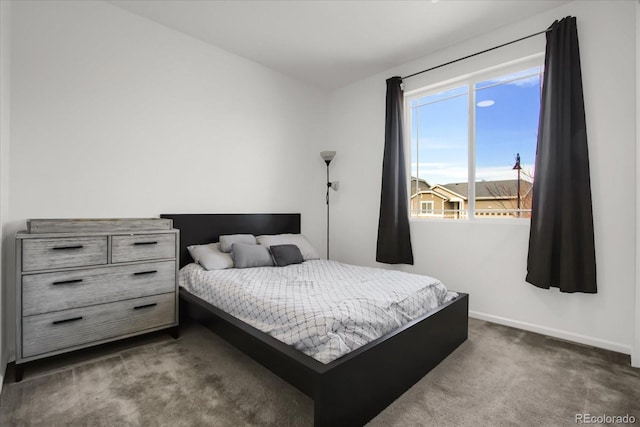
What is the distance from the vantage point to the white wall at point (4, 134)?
1.94m

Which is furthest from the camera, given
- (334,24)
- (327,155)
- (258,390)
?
(327,155)

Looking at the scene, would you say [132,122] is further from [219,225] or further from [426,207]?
[426,207]

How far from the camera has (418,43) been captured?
3250mm

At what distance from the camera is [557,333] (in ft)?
8.69

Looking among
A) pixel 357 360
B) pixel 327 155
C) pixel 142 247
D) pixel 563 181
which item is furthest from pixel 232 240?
pixel 563 181

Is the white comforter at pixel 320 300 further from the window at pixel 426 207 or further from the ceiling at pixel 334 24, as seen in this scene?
the ceiling at pixel 334 24

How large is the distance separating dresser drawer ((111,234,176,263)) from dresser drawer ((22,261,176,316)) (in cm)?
6

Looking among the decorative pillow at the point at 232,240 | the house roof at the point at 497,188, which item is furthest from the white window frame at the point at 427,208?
the decorative pillow at the point at 232,240

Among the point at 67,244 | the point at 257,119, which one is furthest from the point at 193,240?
the point at 257,119

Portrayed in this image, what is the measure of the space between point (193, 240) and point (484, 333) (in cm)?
287

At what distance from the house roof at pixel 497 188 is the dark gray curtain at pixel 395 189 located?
2.05ft

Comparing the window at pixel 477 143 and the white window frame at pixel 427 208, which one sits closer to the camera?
the window at pixel 477 143

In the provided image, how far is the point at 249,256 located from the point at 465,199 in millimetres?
2322

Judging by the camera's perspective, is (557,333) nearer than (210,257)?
Yes
